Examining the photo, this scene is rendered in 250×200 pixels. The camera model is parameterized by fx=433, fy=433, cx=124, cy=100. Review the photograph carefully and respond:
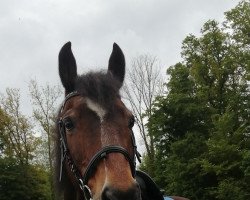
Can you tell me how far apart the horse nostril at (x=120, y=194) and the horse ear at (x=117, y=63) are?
5.95 feet

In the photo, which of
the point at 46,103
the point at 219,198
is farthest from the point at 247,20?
the point at 46,103

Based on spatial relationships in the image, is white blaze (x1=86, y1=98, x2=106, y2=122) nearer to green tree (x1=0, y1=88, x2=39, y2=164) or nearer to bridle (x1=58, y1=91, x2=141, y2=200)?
bridle (x1=58, y1=91, x2=141, y2=200)

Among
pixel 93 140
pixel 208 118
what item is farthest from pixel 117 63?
pixel 208 118

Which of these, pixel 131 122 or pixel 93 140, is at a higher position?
pixel 131 122

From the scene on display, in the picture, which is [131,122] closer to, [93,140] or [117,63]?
[93,140]

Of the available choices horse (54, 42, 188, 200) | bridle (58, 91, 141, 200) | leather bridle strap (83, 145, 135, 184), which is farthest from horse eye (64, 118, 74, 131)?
leather bridle strap (83, 145, 135, 184)

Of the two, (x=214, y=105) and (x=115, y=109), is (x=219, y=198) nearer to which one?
(x=214, y=105)

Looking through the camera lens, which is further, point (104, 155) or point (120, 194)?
point (104, 155)

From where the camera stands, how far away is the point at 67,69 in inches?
184

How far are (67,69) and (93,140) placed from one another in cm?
111

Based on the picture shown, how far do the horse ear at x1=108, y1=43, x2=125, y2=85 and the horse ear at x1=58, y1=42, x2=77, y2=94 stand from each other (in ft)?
1.60

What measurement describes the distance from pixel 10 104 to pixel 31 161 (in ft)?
22.0

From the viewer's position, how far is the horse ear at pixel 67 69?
4.66m

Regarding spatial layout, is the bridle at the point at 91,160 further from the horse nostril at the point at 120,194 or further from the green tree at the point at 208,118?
the green tree at the point at 208,118
